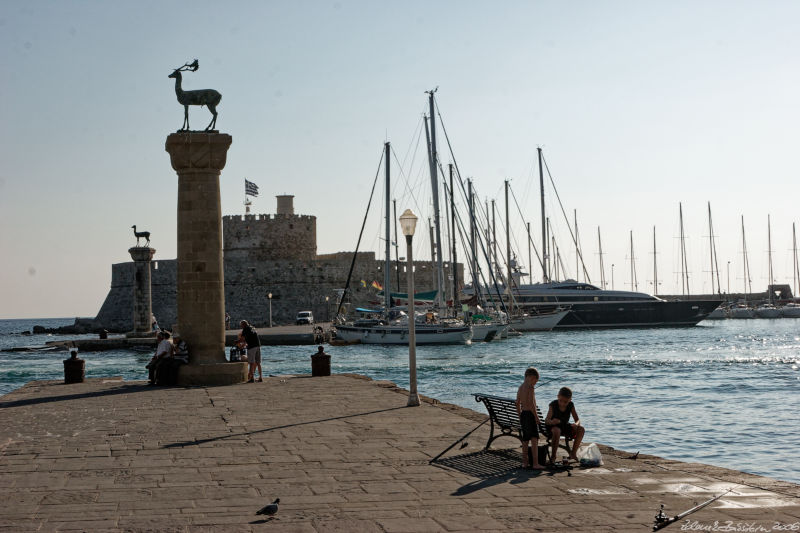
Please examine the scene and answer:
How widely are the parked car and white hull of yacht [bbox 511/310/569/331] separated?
1285 cm

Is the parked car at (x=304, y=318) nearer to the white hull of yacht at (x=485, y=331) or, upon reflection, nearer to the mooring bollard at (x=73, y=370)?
the white hull of yacht at (x=485, y=331)

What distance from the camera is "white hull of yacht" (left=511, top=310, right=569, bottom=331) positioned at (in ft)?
161

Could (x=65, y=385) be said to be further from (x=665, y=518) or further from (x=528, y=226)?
(x=528, y=226)

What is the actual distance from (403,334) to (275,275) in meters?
22.6

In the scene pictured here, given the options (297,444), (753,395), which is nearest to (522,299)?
(753,395)

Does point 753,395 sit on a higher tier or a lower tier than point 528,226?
lower

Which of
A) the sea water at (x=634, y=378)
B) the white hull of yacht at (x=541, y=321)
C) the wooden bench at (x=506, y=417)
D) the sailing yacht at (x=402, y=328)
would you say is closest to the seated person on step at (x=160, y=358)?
the sea water at (x=634, y=378)

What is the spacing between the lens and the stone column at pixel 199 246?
13664 millimetres

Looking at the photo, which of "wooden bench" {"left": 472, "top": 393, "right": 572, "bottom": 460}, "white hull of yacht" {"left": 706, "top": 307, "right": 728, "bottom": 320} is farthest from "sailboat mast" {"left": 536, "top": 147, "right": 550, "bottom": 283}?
"wooden bench" {"left": 472, "top": 393, "right": 572, "bottom": 460}

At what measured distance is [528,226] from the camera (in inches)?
1981

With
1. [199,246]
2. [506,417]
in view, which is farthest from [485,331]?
[506,417]

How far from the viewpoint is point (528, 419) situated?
690 cm

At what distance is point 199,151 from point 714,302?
49.5 meters

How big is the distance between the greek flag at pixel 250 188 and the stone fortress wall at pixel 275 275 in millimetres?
1542
